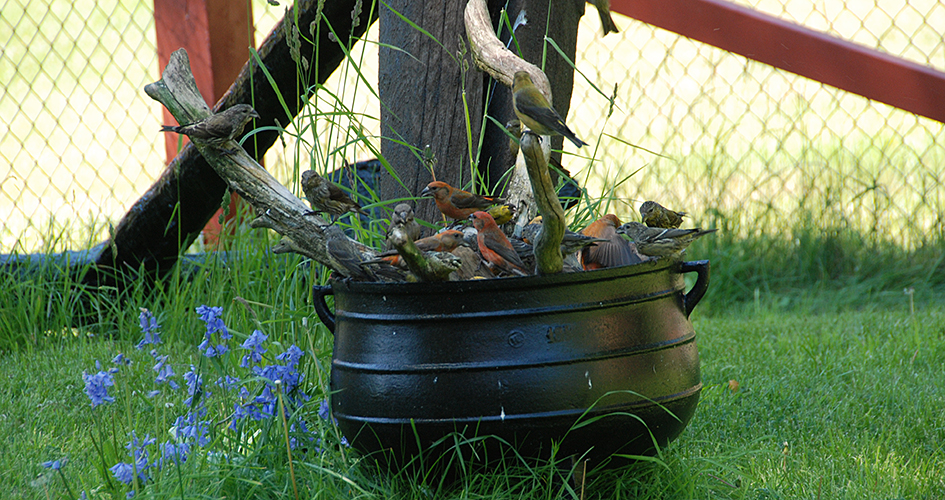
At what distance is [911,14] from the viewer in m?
7.42

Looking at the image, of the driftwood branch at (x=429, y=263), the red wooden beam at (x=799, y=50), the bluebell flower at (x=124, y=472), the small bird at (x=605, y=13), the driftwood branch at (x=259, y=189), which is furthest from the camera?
the red wooden beam at (x=799, y=50)

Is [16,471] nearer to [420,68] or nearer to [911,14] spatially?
[420,68]

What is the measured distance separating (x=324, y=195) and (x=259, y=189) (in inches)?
13.0

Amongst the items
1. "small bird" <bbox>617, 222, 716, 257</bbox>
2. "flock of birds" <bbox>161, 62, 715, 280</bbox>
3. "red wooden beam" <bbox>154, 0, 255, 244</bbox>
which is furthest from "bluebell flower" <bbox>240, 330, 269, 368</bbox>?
"red wooden beam" <bbox>154, 0, 255, 244</bbox>

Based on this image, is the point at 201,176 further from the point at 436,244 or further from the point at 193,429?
the point at 436,244

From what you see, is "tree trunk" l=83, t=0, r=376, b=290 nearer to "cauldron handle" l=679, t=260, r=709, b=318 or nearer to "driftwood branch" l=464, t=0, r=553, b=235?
"driftwood branch" l=464, t=0, r=553, b=235

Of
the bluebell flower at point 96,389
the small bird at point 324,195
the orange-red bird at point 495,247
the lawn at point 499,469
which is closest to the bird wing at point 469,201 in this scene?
the small bird at point 324,195

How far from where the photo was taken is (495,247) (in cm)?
206

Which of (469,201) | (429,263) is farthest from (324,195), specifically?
(429,263)

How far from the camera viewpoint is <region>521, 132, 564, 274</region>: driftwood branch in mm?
1505

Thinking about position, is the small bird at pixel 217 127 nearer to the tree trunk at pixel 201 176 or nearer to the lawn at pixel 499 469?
the lawn at pixel 499 469

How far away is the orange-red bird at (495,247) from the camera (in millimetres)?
2041

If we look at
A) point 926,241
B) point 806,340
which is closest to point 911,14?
point 926,241

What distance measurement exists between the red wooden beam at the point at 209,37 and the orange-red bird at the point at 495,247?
2589 mm
